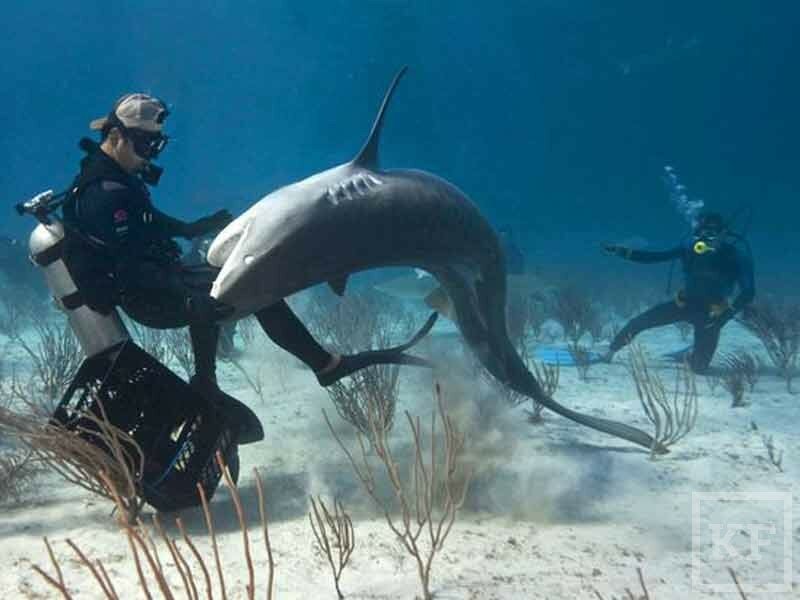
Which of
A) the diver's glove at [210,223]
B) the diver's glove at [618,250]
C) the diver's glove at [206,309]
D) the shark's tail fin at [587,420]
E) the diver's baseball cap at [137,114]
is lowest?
the shark's tail fin at [587,420]

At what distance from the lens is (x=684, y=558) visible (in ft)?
11.1

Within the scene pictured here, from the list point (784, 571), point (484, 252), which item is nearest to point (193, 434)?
point (484, 252)

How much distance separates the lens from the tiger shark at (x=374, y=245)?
2.75 m

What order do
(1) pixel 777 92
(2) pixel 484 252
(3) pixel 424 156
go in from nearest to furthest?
(2) pixel 484 252 → (1) pixel 777 92 → (3) pixel 424 156

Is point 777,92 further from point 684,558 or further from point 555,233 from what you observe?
point 684,558

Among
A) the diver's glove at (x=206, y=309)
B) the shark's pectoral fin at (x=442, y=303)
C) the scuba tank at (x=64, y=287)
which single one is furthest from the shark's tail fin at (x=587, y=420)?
the scuba tank at (x=64, y=287)

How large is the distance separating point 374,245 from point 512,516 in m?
2.13

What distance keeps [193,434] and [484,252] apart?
2.68 meters

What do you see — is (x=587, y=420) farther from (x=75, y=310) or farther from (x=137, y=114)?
(x=137, y=114)

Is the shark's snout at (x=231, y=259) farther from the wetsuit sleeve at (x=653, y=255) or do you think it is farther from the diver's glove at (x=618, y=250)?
the wetsuit sleeve at (x=653, y=255)

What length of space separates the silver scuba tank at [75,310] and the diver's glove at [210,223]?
2.84 ft

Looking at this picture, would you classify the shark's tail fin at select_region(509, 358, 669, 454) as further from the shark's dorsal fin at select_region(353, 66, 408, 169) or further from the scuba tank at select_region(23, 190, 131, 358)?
the scuba tank at select_region(23, 190, 131, 358)

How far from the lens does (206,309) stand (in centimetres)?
284

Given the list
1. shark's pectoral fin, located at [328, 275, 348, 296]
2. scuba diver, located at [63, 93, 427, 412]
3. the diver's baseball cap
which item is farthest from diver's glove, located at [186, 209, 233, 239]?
shark's pectoral fin, located at [328, 275, 348, 296]
